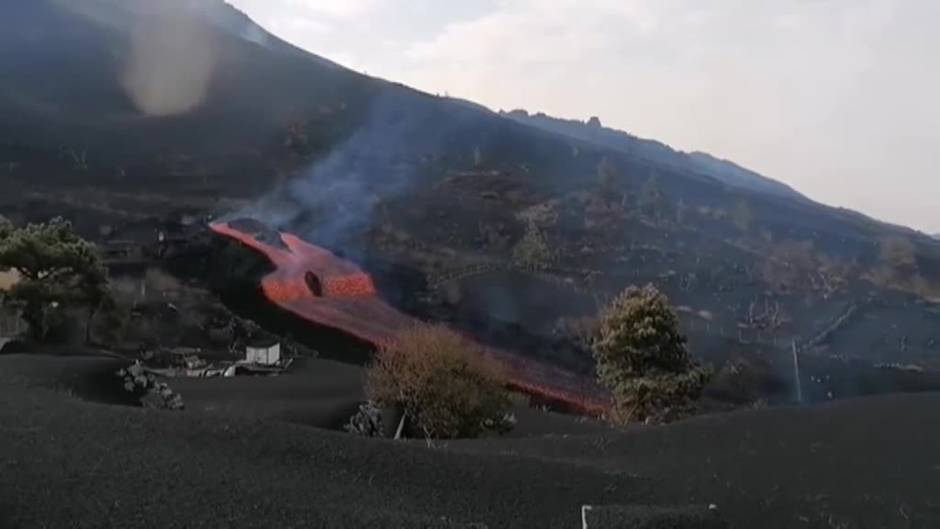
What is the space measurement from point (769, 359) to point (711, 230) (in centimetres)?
5230

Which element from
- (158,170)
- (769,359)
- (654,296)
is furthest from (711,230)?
(654,296)

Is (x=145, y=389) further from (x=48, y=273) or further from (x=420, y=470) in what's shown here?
(x=48, y=273)

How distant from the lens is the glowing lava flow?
180ft

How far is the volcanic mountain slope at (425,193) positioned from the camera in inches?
2995

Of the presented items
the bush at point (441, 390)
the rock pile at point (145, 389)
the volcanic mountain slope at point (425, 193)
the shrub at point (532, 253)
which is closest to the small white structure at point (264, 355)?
the volcanic mountain slope at point (425, 193)

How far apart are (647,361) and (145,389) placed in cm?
1501

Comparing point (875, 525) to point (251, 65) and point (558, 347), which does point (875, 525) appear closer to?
point (558, 347)

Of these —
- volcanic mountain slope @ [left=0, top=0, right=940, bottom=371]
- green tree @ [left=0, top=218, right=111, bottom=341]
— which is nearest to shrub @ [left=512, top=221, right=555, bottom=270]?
volcanic mountain slope @ [left=0, top=0, right=940, bottom=371]

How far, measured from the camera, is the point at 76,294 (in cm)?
3516

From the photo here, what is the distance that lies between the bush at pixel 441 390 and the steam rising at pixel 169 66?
9804 centimetres

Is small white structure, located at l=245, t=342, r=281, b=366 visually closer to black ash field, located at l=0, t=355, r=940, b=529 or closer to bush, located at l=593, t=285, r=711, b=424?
bush, located at l=593, t=285, r=711, b=424

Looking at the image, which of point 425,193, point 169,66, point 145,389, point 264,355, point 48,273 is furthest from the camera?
point 169,66

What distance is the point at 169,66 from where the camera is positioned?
12962 centimetres

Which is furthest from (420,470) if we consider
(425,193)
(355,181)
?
(355,181)
